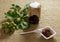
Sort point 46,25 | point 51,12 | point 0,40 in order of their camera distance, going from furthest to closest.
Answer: point 51,12 < point 46,25 < point 0,40

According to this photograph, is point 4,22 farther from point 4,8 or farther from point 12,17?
→ point 4,8

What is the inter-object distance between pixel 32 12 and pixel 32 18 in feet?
0.14

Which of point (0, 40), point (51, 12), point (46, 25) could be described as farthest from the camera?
point (51, 12)

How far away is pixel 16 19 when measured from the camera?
3.61 ft

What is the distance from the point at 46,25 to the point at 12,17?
25 centimetres

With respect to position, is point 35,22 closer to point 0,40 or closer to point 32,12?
point 32,12

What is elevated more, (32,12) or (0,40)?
(32,12)

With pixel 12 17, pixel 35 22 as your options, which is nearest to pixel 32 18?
pixel 35 22

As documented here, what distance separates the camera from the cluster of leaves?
1.06m

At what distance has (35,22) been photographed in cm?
113

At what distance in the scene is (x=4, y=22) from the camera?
1.13 meters

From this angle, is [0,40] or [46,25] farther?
[46,25]

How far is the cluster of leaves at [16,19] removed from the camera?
1.06 metres

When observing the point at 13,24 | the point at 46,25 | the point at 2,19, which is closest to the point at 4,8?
the point at 2,19
